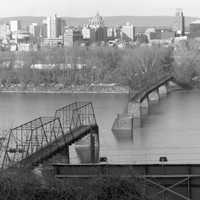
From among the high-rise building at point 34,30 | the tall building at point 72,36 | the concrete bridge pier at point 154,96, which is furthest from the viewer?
the high-rise building at point 34,30

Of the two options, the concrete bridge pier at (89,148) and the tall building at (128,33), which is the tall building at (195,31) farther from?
the concrete bridge pier at (89,148)

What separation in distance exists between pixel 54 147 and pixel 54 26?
43.0 m

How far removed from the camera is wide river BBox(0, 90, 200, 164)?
7820 mm

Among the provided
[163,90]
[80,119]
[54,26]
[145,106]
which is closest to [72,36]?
[54,26]

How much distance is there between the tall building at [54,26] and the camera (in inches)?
1852

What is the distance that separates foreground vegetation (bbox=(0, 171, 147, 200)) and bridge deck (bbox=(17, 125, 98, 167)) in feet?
5.68

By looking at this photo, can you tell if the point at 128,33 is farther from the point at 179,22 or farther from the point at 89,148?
the point at 89,148

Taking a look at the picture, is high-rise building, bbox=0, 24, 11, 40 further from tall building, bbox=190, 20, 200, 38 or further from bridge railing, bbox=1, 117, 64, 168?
bridge railing, bbox=1, 117, 64, 168

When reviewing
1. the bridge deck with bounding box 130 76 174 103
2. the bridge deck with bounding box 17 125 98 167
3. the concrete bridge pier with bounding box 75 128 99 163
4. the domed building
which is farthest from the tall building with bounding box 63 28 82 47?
the bridge deck with bounding box 17 125 98 167

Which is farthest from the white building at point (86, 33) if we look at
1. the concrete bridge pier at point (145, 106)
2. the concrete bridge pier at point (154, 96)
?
the concrete bridge pier at point (145, 106)

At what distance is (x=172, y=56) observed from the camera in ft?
79.4

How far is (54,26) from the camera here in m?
48.4

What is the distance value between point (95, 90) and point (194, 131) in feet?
31.1

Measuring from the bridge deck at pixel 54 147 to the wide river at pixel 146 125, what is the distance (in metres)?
0.55
